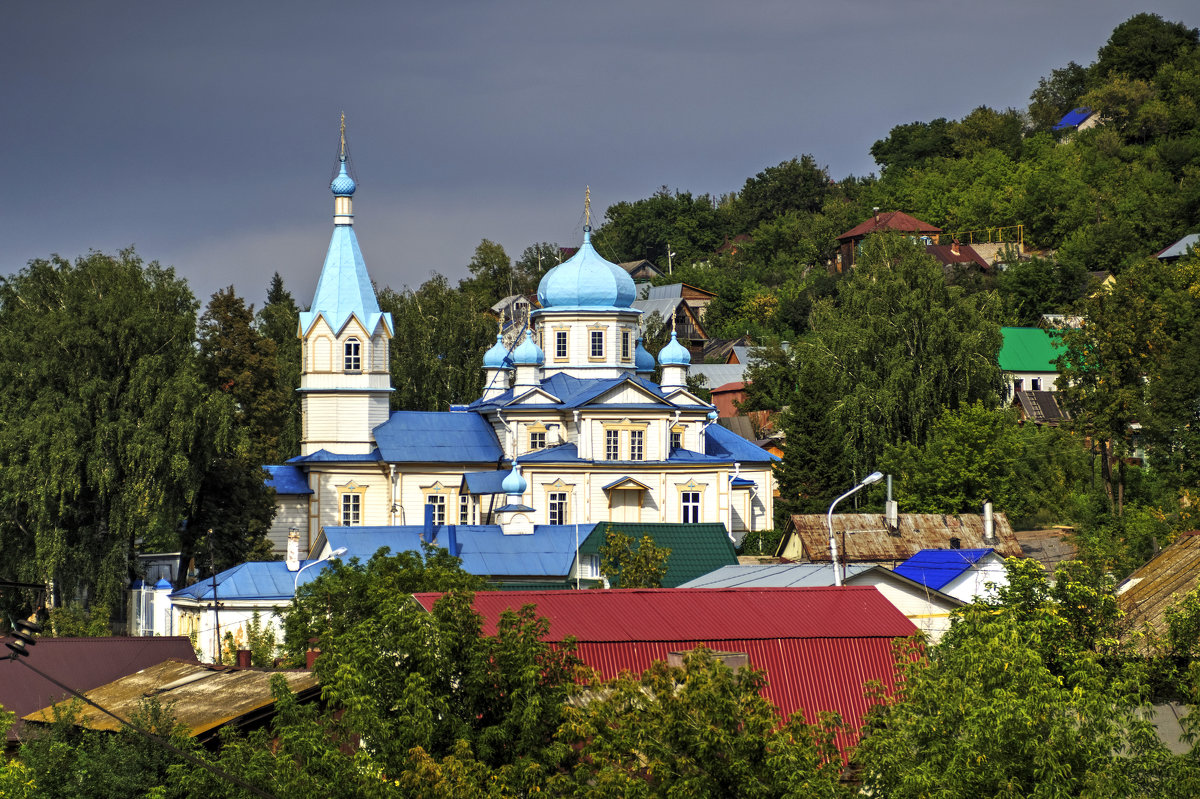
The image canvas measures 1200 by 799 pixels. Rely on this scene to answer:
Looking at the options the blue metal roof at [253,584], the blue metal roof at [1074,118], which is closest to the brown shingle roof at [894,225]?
the blue metal roof at [1074,118]

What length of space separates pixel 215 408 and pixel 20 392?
4.86m

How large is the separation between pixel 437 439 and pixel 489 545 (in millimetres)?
10763

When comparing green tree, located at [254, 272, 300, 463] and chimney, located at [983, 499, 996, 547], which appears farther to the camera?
green tree, located at [254, 272, 300, 463]

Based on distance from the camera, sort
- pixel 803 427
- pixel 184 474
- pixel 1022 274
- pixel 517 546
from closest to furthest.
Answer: pixel 184 474 → pixel 517 546 → pixel 803 427 → pixel 1022 274

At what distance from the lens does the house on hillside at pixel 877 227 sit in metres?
91.1

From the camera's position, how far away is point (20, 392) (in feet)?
137

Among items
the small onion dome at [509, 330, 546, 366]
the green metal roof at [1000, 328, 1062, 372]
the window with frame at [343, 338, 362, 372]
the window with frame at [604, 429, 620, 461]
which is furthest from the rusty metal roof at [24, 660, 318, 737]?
the green metal roof at [1000, 328, 1062, 372]

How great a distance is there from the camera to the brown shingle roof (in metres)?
91.0

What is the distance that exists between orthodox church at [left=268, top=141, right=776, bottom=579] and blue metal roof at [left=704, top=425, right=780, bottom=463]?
7cm

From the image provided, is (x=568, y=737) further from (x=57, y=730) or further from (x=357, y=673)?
(x=57, y=730)

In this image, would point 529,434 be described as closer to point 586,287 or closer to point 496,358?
point 496,358

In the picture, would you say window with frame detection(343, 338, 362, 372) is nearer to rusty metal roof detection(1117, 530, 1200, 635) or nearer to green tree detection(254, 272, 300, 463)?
green tree detection(254, 272, 300, 463)

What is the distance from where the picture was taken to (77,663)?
28.0 meters

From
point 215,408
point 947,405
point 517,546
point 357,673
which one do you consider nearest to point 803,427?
point 947,405
